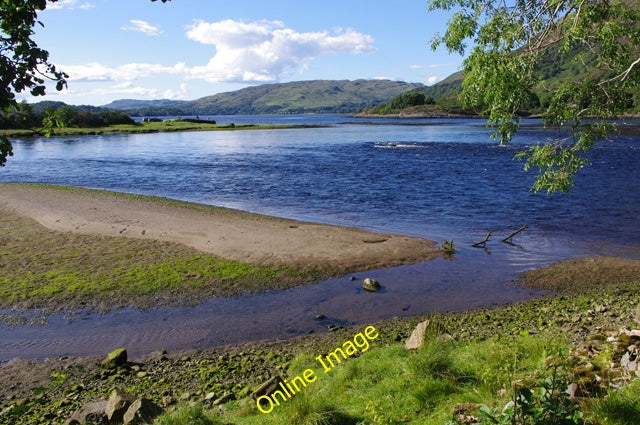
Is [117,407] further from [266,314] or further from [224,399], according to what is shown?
[266,314]

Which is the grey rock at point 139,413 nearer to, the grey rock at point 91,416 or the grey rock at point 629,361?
the grey rock at point 91,416

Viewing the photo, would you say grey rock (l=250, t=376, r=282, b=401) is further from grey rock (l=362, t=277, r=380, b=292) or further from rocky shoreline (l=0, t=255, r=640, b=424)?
grey rock (l=362, t=277, r=380, b=292)

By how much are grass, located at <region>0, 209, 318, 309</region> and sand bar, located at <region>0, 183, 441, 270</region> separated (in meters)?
1.14

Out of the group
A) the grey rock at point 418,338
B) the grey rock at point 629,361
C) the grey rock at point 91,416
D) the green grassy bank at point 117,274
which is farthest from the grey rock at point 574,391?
the green grassy bank at point 117,274

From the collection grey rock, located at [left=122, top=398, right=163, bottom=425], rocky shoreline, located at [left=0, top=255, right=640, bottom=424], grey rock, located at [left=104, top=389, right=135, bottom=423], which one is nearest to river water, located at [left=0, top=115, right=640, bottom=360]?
rocky shoreline, located at [left=0, top=255, right=640, bottom=424]

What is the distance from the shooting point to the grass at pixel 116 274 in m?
16.2

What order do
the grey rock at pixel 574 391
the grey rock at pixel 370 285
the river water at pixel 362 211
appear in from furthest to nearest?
1. the grey rock at pixel 370 285
2. the river water at pixel 362 211
3. the grey rock at pixel 574 391

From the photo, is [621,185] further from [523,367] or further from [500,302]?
[523,367]

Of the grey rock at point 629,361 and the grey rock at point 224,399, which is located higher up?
the grey rock at point 629,361

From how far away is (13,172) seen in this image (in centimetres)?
4978

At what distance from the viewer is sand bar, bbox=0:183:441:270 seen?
66.5 ft

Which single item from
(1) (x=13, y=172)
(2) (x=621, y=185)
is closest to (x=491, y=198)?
(2) (x=621, y=185)

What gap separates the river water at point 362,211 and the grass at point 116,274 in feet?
3.41

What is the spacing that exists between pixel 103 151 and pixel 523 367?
74.3 metres
